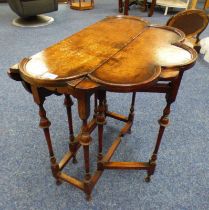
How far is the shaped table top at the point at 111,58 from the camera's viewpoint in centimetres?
79

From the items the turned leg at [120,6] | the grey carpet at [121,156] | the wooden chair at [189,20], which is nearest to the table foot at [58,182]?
the grey carpet at [121,156]

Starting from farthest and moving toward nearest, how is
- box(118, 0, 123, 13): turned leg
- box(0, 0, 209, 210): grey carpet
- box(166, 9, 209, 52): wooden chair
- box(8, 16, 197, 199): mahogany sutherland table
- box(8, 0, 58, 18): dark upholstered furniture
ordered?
box(118, 0, 123, 13): turned leg
box(8, 0, 58, 18): dark upholstered furniture
box(166, 9, 209, 52): wooden chair
box(0, 0, 209, 210): grey carpet
box(8, 16, 197, 199): mahogany sutherland table

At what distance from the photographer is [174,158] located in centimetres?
148

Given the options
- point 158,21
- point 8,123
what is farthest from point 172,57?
point 158,21

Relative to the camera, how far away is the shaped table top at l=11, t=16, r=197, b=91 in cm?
79

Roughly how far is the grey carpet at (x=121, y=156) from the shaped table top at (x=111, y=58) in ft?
2.46

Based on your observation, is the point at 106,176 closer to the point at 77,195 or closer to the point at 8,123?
the point at 77,195

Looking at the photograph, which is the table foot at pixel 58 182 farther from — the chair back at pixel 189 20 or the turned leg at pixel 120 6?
the turned leg at pixel 120 6

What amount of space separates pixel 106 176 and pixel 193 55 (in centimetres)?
85

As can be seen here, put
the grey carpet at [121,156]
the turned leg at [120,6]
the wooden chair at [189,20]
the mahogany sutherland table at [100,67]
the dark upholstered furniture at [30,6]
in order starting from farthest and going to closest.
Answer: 1. the turned leg at [120,6]
2. the dark upholstered furniture at [30,6]
3. the wooden chair at [189,20]
4. the grey carpet at [121,156]
5. the mahogany sutherland table at [100,67]

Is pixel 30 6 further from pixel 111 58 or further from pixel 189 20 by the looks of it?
pixel 111 58

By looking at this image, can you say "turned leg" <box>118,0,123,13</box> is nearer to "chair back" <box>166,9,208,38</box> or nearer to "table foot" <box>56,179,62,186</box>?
"chair back" <box>166,9,208,38</box>

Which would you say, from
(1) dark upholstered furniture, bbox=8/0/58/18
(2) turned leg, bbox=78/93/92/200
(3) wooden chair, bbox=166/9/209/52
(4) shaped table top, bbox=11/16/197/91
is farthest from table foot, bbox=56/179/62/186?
(1) dark upholstered furniture, bbox=8/0/58/18

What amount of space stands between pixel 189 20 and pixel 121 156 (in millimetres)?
1199
